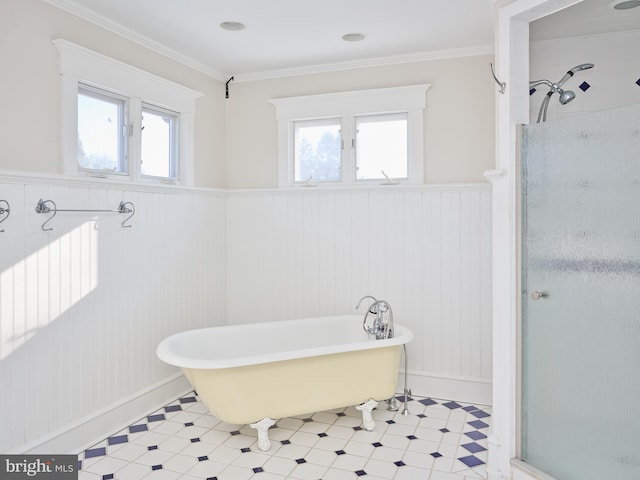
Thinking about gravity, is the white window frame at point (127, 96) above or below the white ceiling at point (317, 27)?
below

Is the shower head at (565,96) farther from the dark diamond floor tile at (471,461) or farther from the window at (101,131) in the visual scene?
the window at (101,131)

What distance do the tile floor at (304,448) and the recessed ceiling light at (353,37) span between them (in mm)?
2687

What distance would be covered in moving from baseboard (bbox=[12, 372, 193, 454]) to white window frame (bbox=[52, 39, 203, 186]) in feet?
4.98

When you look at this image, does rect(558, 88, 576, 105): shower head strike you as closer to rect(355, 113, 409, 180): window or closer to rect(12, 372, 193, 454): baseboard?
rect(355, 113, 409, 180): window

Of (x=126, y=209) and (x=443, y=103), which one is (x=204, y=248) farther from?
(x=443, y=103)

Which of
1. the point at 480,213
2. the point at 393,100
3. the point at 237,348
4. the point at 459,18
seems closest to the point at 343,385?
the point at 237,348

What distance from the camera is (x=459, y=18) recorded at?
3209 millimetres

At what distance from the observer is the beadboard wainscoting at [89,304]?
2654 millimetres

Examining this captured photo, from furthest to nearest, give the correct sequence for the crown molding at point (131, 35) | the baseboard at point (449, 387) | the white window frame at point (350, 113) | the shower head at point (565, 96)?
1. the white window frame at point (350, 113)
2. the baseboard at point (449, 387)
3. the crown molding at point (131, 35)
4. the shower head at point (565, 96)

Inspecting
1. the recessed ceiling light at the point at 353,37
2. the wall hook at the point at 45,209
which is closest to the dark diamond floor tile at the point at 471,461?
the wall hook at the point at 45,209

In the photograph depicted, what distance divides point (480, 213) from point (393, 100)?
1.13 metres

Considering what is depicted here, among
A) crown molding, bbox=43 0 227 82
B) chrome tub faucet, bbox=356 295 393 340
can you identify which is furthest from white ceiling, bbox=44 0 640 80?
chrome tub faucet, bbox=356 295 393 340

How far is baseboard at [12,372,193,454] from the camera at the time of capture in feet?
9.28

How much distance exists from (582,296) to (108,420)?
290 cm
